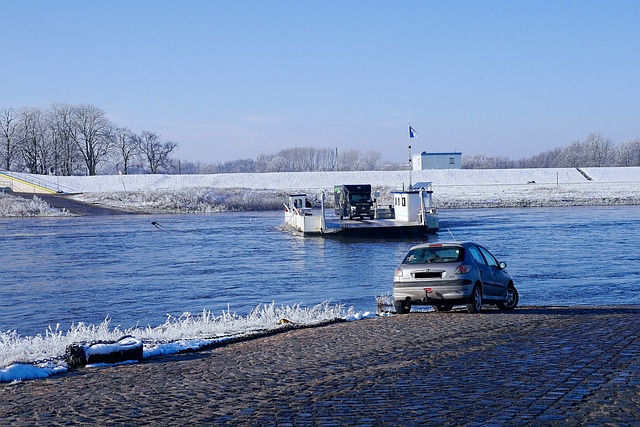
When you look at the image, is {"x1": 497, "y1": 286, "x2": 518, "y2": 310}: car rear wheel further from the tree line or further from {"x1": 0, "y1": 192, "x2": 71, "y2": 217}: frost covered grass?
the tree line

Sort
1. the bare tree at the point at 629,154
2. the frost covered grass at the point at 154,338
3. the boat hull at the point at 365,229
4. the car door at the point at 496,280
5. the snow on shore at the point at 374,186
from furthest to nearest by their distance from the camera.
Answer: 1. the bare tree at the point at 629,154
2. the snow on shore at the point at 374,186
3. the boat hull at the point at 365,229
4. the car door at the point at 496,280
5. the frost covered grass at the point at 154,338

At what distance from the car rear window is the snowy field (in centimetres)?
5075

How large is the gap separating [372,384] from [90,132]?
137 metres

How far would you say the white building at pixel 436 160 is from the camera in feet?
465

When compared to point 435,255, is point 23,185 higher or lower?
higher

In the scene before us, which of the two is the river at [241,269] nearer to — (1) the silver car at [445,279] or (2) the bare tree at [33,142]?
(1) the silver car at [445,279]

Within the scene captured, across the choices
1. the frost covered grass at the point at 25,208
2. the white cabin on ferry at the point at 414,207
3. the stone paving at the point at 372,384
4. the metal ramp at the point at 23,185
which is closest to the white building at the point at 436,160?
the metal ramp at the point at 23,185

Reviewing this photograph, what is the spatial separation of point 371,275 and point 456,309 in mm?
11356

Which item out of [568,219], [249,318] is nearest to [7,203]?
[568,219]

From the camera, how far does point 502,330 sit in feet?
45.8

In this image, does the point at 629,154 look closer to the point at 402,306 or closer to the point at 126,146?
the point at 126,146

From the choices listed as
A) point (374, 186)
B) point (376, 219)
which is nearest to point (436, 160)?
point (374, 186)

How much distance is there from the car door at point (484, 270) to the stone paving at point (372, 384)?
3.44 metres

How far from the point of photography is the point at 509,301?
739 inches
